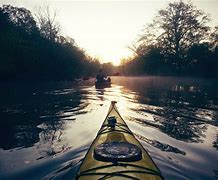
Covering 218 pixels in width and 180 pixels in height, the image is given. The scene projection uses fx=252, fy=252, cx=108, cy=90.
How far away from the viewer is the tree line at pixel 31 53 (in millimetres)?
30470

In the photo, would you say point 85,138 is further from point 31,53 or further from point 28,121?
point 31,53

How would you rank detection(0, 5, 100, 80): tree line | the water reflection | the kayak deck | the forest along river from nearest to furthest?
1. the kayak deck
2. the forest along river
3. the water reflection
4. detection(0, 5, 100, 80): tree line

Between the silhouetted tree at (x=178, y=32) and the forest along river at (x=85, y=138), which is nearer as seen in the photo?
the forest along river at (x=85, y=138)

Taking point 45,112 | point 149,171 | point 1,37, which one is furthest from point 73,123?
point 1,37

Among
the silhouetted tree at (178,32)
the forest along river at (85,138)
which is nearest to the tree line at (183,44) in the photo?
the silhouetted tree at (178,32)

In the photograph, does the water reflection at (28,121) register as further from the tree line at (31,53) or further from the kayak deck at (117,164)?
the tree line at (31,53)

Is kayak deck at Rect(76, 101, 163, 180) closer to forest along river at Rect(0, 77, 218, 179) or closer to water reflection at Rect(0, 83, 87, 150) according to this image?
forest along river at Rect(0, 77, 218, 179)

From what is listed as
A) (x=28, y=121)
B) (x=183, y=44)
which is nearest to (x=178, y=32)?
(x=183, y=44)

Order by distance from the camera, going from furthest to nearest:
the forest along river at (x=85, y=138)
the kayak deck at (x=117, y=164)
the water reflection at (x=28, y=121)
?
the water reflection at (x=28, y=121) < the forest along river at (x=85, y=138) < the kayak deck at (x=117, y=164)

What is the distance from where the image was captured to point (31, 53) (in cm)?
3266

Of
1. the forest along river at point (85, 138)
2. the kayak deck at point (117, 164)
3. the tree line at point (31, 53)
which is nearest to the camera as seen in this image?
the kayak deck at point (117, 164)

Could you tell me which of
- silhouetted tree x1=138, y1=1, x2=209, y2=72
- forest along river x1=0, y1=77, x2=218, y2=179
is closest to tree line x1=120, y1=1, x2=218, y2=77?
silhouetted tree x1=138, y1=1, x2=209, y2=72

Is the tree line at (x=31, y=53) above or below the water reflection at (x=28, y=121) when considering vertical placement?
above

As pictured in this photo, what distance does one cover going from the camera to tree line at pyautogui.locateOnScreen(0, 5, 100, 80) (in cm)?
3047
